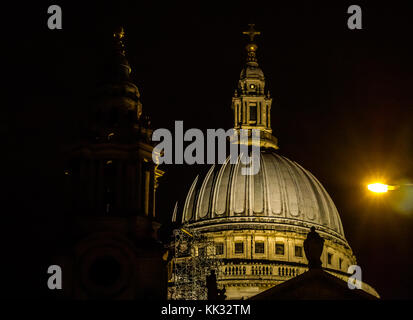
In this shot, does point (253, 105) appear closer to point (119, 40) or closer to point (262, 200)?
point (262, 200)

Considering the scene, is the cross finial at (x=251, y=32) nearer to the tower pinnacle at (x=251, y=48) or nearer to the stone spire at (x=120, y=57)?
the tower pinnacle at (x=251, y=48)

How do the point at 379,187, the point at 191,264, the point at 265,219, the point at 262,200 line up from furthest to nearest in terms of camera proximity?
1. the point at 262,200
2. the point at 265,219
3. the point at 191,264
4. the point at 379,187

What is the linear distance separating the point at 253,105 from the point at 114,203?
4555 centimetres

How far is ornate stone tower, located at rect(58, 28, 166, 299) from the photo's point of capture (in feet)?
197

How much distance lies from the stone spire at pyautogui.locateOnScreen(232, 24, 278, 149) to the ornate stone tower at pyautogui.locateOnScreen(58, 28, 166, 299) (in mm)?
39780

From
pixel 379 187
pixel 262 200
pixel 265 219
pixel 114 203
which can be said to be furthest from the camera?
pixel 262 200

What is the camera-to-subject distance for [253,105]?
352 feet

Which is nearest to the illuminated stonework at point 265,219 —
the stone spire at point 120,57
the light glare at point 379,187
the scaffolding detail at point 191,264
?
the scaffolding detail at point 191,264

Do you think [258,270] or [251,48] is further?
[251,48]

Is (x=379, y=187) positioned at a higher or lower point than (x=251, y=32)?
lower

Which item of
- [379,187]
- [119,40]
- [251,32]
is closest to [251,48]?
[251,32]
